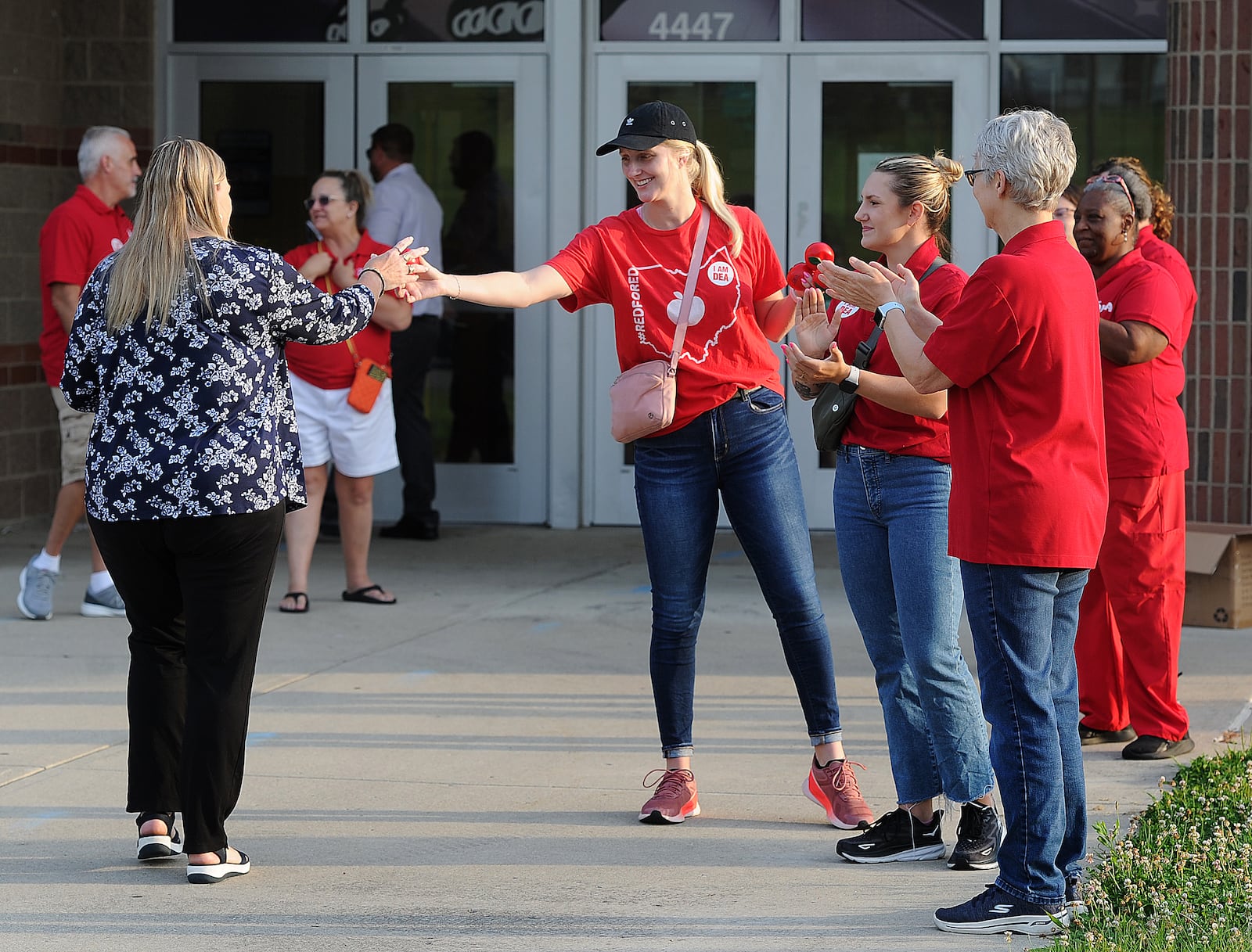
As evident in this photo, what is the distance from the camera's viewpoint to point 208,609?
14.5 feet

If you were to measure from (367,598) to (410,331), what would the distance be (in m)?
2.24

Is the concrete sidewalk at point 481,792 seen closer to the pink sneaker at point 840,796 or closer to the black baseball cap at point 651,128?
the pink sneaker at point 840,796

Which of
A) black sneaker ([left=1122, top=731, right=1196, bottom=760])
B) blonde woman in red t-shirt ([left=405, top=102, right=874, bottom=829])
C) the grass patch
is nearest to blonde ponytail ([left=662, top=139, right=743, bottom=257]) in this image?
blonde woman in red t-shirt ([left=405, top=102, right=874, bottom=829])

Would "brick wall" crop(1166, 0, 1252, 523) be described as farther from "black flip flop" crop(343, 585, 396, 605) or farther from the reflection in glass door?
the reflection in glass door

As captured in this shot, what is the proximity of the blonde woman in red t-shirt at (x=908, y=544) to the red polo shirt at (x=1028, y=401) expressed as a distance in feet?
1.41

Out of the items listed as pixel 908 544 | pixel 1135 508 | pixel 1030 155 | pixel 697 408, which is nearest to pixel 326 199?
pixel 697 408

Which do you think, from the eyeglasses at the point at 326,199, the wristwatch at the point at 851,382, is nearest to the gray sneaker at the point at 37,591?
the eyeglasses at the point at 326,199

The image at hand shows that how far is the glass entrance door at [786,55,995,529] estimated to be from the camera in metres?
10.3

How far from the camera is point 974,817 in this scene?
458cm

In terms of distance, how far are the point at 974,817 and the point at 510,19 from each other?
728 cm

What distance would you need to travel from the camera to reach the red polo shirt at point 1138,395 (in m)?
5.62

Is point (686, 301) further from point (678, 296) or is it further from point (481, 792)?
point (481, 792)

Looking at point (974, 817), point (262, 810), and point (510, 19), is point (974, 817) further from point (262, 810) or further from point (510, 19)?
point (510, 19)

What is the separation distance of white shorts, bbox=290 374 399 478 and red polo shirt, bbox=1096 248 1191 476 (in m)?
3.52
